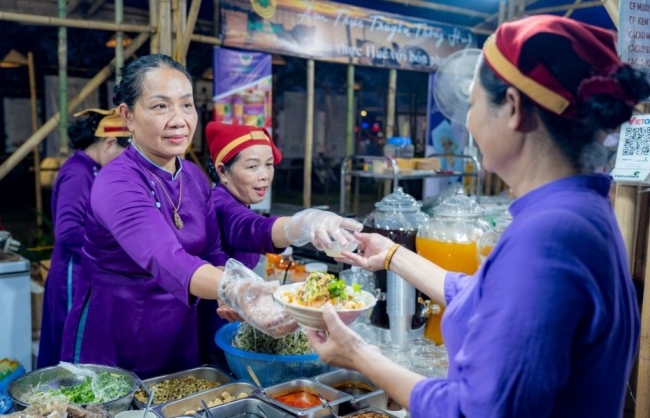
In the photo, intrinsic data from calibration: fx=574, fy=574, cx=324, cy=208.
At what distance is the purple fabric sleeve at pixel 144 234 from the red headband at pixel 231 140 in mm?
971

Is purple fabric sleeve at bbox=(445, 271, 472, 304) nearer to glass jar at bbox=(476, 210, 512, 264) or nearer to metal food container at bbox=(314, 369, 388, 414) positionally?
metal food container at bbox=(314, 369, 388, 414)

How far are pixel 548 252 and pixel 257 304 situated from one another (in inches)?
36.4

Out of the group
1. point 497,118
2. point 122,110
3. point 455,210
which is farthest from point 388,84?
point 497,118

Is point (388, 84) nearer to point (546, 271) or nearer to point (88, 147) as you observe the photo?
→ point (88, 147)

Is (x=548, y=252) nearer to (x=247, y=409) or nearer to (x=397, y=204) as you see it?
(x=247, y=409)

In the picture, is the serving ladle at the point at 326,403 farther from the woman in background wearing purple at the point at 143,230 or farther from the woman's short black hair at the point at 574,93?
the woman's short black hair at the point at 574,93

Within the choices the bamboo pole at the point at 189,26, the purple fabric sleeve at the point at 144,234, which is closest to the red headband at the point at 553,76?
the purple fabric sleeve at the point at 144,234

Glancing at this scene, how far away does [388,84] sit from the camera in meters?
6.96

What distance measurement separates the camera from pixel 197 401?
191 centimetres


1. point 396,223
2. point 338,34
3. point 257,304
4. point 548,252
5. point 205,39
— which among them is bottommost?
point 257,304

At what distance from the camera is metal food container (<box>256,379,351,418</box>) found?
180 cm

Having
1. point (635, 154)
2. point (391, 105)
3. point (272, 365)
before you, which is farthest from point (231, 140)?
point (391, 105)

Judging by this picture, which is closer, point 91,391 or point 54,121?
point 91,391

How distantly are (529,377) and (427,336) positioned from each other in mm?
1639
